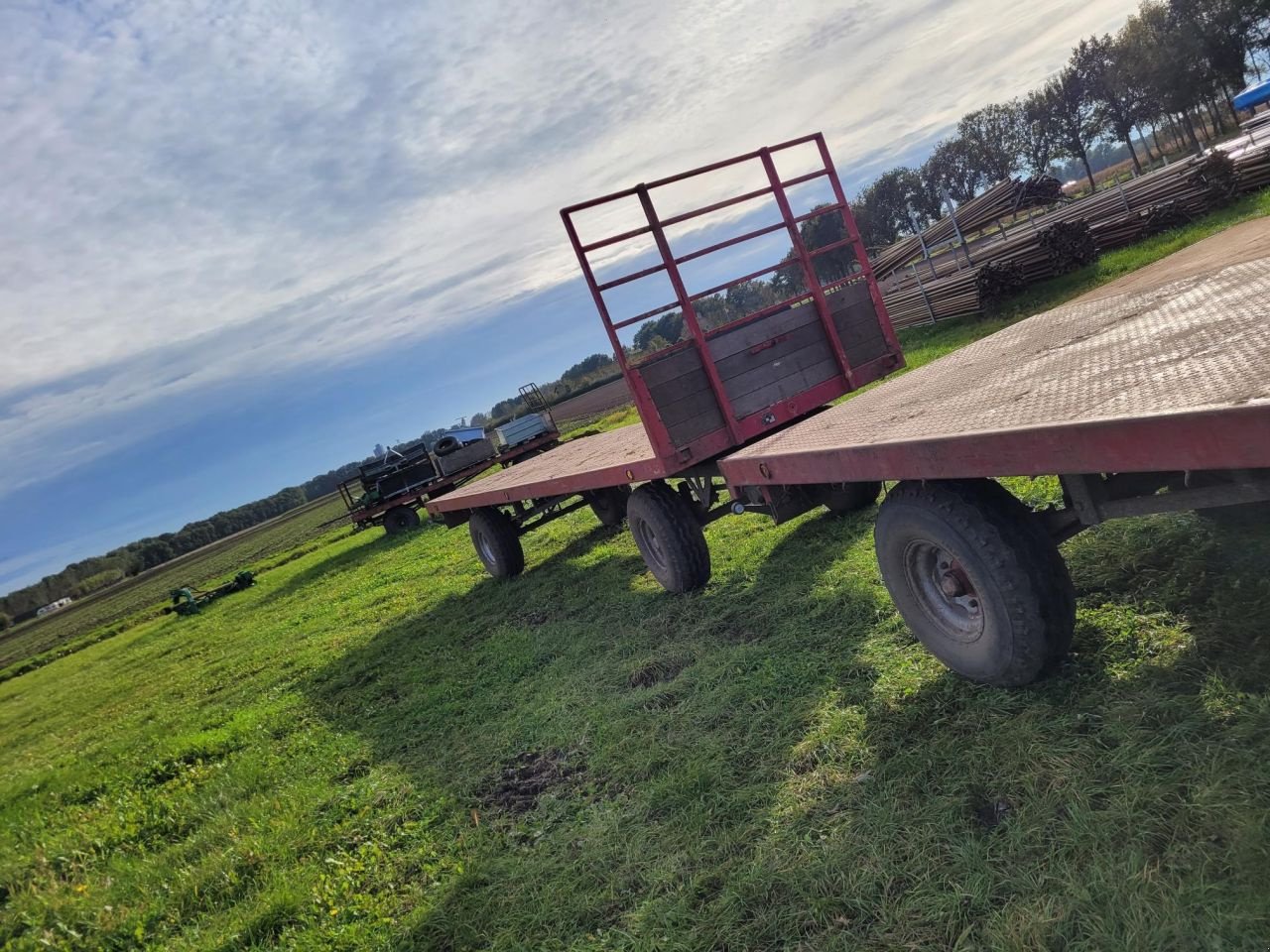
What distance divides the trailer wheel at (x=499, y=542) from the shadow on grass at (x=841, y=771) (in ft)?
13.0

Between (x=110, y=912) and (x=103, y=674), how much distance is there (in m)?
13.7

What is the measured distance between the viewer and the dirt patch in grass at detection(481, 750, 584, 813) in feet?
12.4

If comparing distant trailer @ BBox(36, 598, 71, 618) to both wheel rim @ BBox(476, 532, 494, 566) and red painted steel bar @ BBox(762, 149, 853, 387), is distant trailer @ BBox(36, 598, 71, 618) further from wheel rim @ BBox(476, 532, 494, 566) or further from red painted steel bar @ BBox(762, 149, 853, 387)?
red painted steel bar @ BBox(762, 149, 853, 387)

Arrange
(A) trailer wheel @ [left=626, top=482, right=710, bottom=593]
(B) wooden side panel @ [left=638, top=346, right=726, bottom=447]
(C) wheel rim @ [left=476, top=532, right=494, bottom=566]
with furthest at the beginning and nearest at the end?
(C) wheel rim @ [left=476, top=532, right=494, bottom=566]
(A) trailer wheel @ [left=626, top=482, right=710, bottom=593]
(B) wooden side panel @ [left=638, top=346, right=726, bottom=447]

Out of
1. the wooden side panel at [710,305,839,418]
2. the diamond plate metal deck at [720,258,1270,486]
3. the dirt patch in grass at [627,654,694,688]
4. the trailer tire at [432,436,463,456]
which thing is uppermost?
the trailer tire at [432,436,463,456]

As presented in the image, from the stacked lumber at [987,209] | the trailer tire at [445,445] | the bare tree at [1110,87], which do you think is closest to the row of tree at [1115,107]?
the bare tree at [1110,87]

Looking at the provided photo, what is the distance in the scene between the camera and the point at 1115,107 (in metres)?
46.0

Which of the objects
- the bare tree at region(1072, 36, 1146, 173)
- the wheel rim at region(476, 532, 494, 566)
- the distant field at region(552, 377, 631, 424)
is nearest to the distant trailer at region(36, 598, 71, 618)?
the distant field at region(552, 377, 631, 424)

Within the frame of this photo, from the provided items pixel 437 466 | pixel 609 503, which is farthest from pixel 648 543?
pixel 437 466

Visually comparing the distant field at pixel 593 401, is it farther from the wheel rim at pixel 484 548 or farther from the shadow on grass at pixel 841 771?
the shadow on grass at pixel 841 771

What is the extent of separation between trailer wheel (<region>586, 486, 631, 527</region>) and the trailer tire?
9888mm

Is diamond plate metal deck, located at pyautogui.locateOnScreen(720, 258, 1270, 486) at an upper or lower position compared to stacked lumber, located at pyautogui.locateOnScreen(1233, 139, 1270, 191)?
lower

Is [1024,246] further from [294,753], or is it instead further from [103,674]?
[103,674]

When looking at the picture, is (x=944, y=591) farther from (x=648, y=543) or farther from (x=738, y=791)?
(x=648, y=543)
